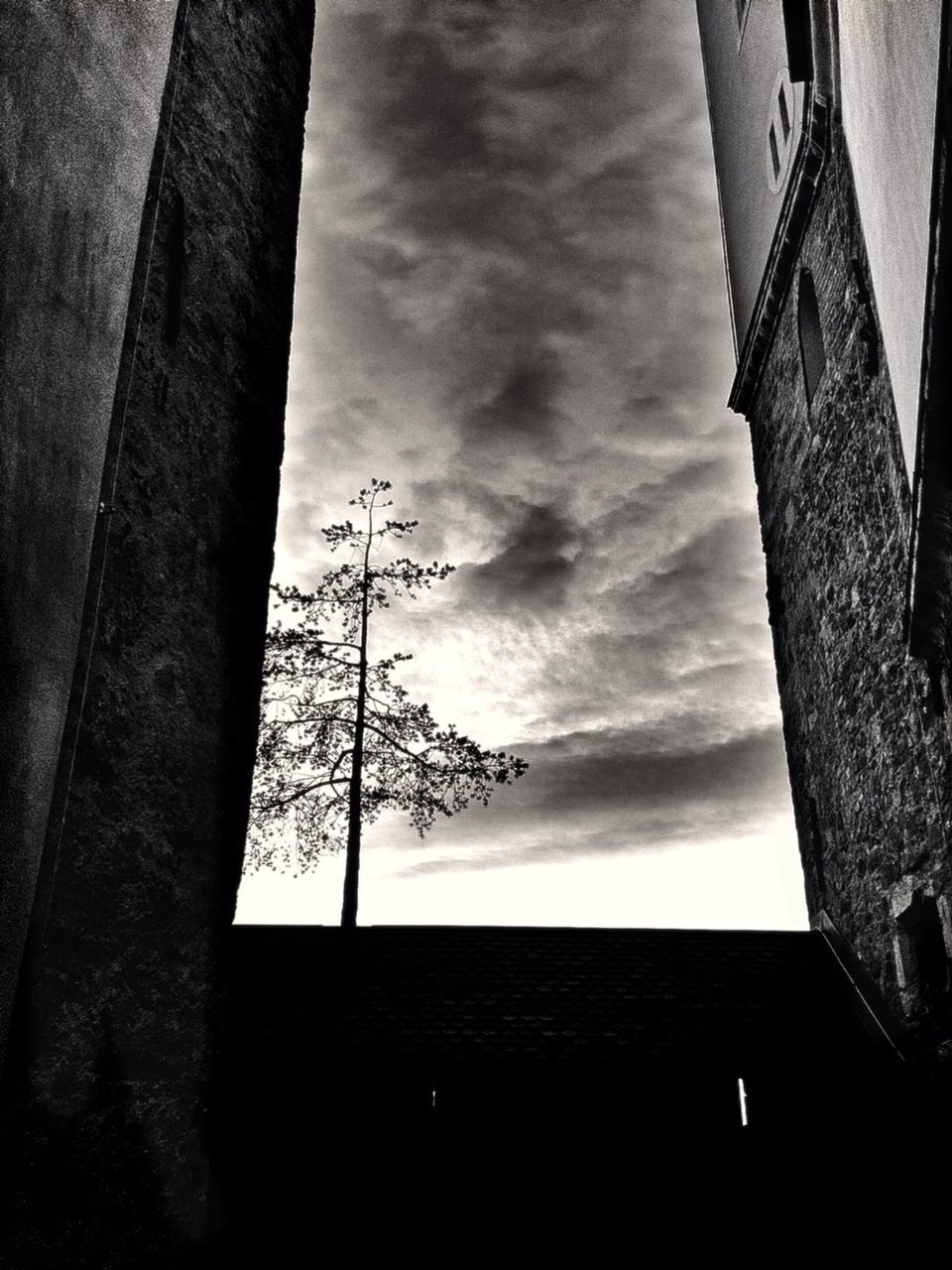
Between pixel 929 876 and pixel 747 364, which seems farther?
pixel 747 364

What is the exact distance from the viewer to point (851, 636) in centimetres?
955

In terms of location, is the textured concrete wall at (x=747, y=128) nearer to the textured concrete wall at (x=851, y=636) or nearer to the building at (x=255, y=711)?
the building at (x=255, y=711)

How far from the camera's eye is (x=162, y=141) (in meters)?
6.55

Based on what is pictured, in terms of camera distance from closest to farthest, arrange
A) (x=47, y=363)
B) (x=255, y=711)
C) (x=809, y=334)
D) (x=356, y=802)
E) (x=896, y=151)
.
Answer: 1. (x=47, y=363)
2. (x=896, y=151)
3. (x=255, y=711)
4. (x=809, y=334)
5. (x=356, y=802)

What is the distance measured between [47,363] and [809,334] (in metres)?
8.79

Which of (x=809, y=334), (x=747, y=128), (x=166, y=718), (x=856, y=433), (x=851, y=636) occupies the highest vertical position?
(x=747, y=128)

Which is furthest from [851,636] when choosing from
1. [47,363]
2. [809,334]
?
[47,363]

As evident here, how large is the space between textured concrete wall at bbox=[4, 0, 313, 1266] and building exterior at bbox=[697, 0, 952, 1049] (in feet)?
14.2

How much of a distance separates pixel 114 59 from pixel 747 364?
9.04 m

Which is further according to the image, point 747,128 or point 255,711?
point 747,128

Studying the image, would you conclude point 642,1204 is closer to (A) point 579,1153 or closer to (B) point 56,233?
(A) point 579,1153

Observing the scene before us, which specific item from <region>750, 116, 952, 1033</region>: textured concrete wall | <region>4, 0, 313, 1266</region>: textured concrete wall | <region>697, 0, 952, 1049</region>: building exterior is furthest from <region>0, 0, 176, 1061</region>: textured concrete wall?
<region>750, 116, 952, 1033</region>: textured concrete wall

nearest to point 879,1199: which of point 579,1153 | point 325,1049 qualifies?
point 579,1153

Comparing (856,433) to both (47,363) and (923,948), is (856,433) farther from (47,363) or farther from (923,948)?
(47,363)
